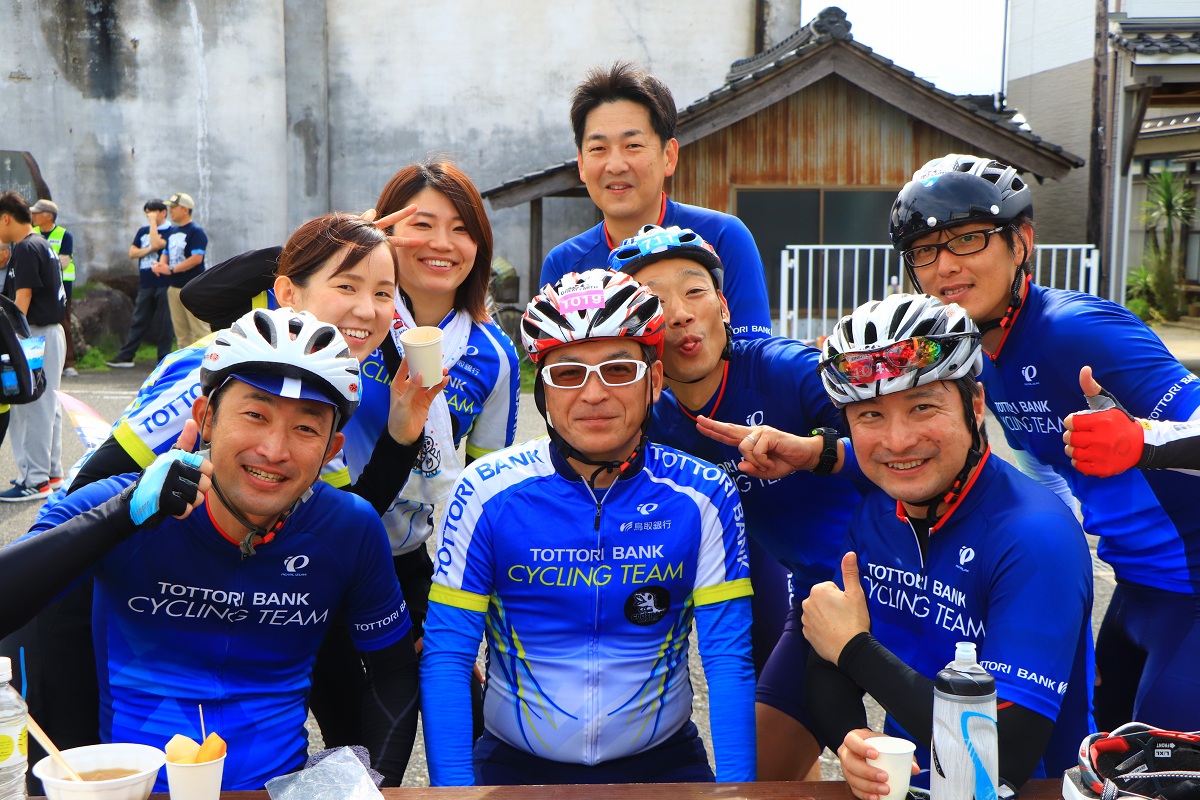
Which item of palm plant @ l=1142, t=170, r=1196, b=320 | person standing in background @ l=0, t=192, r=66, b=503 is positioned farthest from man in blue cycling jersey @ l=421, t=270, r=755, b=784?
palm plant @ l=1142, t=170, r=1196, b=320

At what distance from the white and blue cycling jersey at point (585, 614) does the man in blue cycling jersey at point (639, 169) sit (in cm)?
151

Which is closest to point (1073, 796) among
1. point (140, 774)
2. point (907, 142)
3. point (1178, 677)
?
point (1178, 677)

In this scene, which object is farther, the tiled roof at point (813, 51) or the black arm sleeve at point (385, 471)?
the tiled roof at point (813, 51)

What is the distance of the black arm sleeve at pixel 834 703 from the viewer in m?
2.98

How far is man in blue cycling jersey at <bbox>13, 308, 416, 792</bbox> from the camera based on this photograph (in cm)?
299

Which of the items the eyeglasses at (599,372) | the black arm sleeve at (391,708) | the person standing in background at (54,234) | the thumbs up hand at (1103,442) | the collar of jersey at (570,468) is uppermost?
the person standing in background at (54,234)

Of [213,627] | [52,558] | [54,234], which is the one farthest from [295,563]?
[54,234]

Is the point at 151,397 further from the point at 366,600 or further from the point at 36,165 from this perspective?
the point at 36,165

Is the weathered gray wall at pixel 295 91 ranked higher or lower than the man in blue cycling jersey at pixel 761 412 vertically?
higher

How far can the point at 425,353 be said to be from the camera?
360 centimetres

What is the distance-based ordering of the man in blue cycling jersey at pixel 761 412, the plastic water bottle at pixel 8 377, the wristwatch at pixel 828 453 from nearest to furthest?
the wristwatch at pixel 828 453
the man in blue cycling jersey at pixel 761 412
the plastic water bottle at pixel 8 377

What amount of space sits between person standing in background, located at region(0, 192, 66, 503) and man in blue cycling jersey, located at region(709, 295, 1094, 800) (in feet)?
28.6

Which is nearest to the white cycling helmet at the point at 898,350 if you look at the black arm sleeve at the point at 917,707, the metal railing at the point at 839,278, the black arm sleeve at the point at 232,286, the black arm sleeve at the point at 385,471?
the black arm sleeve at the point at 917,707

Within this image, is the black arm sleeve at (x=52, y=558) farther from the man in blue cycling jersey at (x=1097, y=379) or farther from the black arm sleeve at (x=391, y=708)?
the man in blue cycling jersey at (x=1097, y=379)
